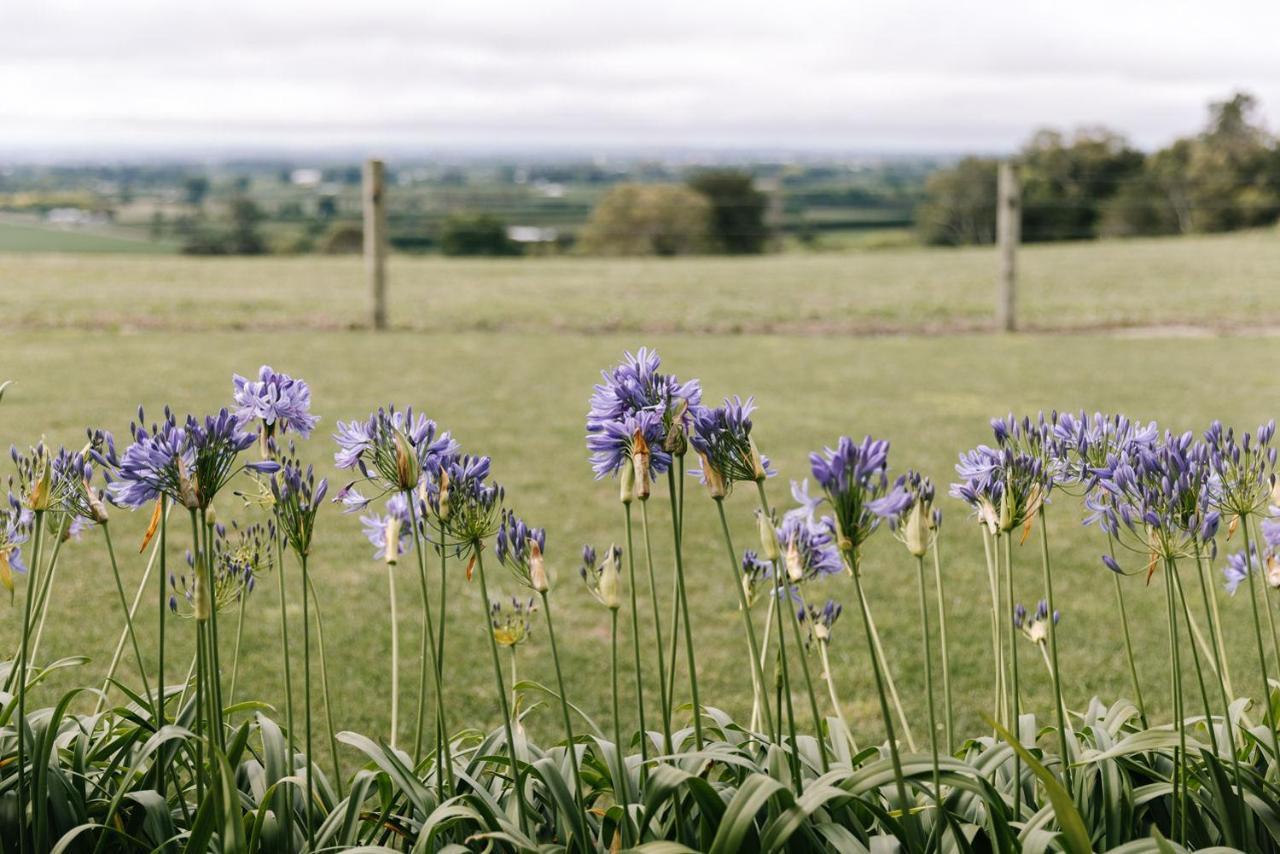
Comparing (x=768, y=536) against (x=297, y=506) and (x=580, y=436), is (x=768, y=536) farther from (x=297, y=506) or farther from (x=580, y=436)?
(x=580, y=436)

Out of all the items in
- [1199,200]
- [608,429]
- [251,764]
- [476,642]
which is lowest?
[476,642]

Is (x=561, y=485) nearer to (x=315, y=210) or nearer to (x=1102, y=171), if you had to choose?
(x=315, y=210)

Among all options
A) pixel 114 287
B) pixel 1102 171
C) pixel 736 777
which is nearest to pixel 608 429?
pixel 736 777

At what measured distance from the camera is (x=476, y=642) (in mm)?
4539

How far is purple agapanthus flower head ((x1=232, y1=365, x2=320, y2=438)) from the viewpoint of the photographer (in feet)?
6.65

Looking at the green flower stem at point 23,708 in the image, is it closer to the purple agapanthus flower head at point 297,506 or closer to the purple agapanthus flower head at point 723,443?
the purple agapanthus flower head at point 297,506

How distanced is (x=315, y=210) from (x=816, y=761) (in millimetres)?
22734

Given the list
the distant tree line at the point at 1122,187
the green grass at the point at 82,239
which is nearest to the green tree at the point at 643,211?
the distant tree line at the point at 1122,187

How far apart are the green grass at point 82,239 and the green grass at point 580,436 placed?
38.1ft

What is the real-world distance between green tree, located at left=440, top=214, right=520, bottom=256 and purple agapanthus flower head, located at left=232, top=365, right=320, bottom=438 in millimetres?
25783

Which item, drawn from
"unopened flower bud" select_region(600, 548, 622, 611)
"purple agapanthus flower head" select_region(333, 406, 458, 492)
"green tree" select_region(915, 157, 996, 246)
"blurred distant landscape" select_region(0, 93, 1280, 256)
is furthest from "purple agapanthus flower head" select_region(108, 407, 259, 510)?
"green tree" select_region(915, 157, 996, 246)

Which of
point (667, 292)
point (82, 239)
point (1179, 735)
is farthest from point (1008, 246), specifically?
point (82, 239)

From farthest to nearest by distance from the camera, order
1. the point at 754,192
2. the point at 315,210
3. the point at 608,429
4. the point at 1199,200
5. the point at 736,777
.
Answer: the point at 754,192 → the point at 1199,200 → the point at 315,210 → the point at 736,777 → the point at 608,429

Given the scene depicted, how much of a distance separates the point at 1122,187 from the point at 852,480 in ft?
121
